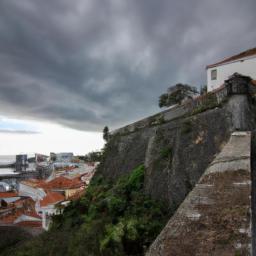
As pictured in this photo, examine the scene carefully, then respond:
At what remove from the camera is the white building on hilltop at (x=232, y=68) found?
17047 millimetres

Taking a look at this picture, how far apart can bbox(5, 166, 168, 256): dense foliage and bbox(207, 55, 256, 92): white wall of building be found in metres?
9.88

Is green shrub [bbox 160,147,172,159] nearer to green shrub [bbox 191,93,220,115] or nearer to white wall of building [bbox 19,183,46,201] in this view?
green shrub [bbox 191,93,220,115]

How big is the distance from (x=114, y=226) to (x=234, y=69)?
13.7 meters

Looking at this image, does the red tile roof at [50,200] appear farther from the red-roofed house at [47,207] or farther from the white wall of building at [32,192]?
the white wall of building at [32,192]

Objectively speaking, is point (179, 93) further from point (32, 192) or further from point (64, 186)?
point (32, 192)

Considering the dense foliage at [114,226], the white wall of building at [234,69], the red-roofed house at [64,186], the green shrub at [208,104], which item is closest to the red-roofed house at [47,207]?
the red-roofed house at [64,186]

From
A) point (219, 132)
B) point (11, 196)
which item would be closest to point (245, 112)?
point (219, 132)

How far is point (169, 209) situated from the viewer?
856cm

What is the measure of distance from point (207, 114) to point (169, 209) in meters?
3.08

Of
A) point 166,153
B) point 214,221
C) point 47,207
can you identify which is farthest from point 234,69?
point 47,207

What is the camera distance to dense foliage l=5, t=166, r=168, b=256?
7.15 meters

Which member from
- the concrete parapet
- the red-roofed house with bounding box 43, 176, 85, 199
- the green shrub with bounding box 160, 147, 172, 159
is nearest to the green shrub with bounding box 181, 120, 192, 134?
the green shrub with bounding box 160, 147, 172, 159

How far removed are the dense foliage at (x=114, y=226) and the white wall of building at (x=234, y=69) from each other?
9.88 meters

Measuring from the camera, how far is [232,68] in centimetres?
1792
